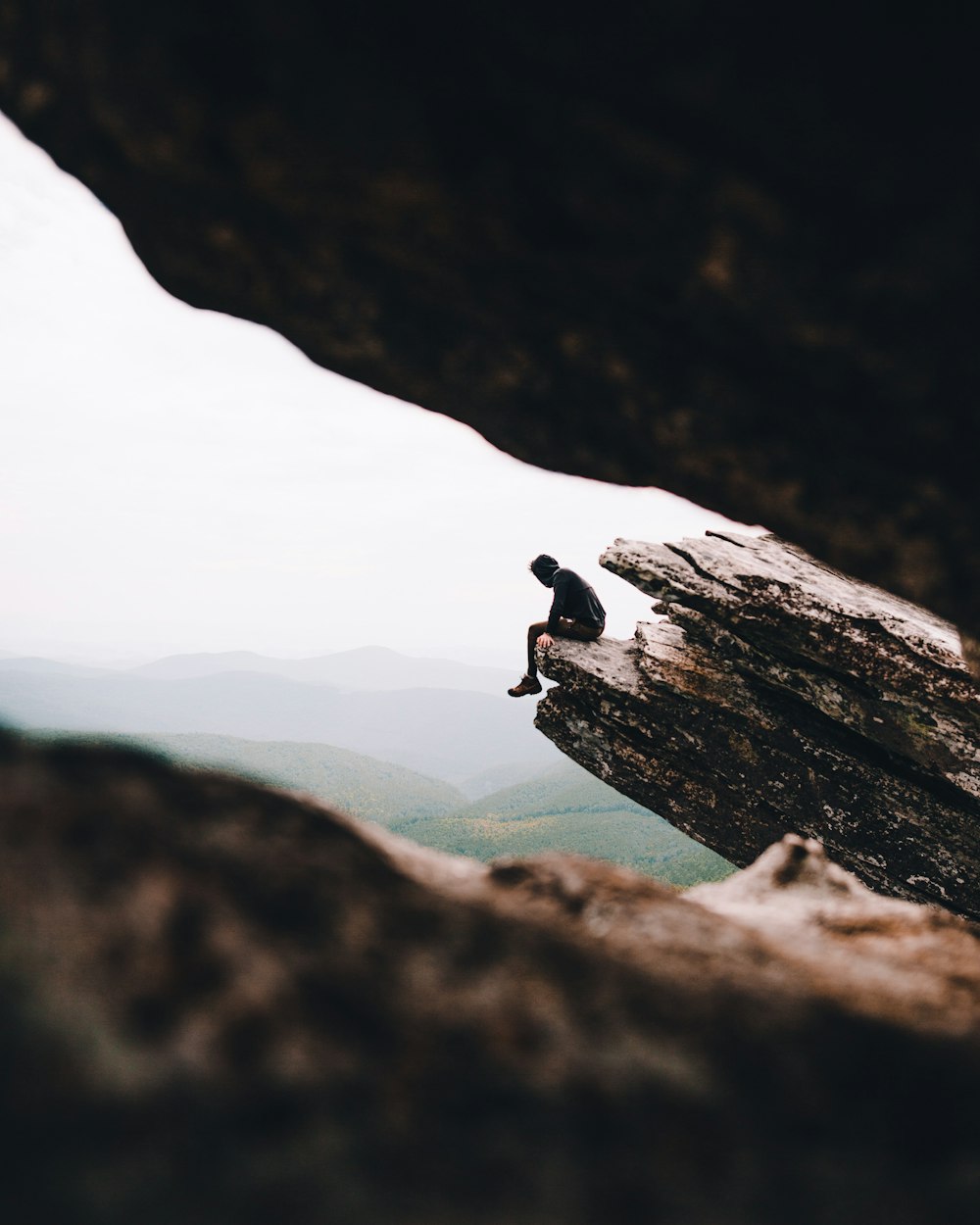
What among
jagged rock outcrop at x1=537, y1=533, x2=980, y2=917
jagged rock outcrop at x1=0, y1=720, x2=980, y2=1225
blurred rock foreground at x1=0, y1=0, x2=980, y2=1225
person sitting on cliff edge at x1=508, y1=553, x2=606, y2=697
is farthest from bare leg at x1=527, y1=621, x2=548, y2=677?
jagged rock outcrop at x1=0, y1=720, x2=980, y2=1225

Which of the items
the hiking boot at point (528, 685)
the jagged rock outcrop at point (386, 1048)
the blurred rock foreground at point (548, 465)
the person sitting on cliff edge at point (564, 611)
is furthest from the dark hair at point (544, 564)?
the jagged rock outcrop at point (386, 1048)

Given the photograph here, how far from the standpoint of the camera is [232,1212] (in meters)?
2.21

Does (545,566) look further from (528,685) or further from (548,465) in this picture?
(548,465)

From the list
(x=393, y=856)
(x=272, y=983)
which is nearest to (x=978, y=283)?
(x=393, y=856)

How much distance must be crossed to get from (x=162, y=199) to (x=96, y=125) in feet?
2.11

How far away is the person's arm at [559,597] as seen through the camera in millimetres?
19688

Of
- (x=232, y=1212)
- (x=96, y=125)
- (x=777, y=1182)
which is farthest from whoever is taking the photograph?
(x=96, y=125)

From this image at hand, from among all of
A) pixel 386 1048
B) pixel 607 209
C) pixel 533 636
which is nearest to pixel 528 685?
pixel 533 636

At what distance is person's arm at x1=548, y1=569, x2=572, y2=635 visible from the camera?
19688mm

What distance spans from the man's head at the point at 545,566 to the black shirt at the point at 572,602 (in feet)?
0.69

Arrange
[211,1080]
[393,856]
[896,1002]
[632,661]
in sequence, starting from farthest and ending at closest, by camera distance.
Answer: [632,661] < [393,856] < [896,1002] < [211,1080]

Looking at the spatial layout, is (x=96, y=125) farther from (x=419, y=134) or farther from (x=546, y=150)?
(x=546, y=150)

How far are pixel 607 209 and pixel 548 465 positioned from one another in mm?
2809

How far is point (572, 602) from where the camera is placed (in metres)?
20.0
